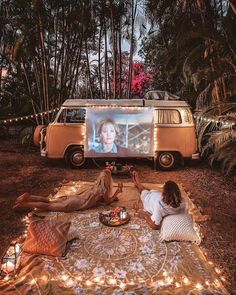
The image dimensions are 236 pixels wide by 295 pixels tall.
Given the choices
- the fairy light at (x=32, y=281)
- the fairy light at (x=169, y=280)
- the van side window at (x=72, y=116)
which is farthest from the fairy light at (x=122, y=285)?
the van side window at (x=72, y=116)

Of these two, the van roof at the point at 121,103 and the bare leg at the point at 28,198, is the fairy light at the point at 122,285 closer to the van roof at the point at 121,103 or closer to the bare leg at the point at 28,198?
the bare leg at the point at 28,198

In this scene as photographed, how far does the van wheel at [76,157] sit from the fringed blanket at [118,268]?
427cm

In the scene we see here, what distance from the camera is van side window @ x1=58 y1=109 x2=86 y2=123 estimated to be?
28.1 feet

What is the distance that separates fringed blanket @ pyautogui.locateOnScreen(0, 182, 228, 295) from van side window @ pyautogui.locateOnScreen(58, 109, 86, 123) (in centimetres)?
448

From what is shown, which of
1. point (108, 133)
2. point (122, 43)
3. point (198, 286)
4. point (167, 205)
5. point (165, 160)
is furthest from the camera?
point (122, 43)

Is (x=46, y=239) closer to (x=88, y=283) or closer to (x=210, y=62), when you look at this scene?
(x=88, y=283)

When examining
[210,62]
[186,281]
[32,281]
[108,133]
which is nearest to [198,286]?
[186,281]

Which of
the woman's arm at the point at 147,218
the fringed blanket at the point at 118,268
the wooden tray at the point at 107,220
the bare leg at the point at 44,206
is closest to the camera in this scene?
the fringed blanket at the point at 118,268

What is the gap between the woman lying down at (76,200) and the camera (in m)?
5.12

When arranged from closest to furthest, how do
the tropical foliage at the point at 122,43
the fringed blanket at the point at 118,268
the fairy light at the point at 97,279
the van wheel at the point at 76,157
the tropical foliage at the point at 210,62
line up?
the fringed blanket at the point at 118,268
the fairy light at the point at 97,279
the tropical foliage at the point at 210,62
the tropical foliage at the point at 122,43
the van wheel at the point at 76,157

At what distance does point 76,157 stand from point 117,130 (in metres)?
1.37

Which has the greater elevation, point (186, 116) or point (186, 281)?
point (186, 116)

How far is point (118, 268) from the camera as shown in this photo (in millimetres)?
3672

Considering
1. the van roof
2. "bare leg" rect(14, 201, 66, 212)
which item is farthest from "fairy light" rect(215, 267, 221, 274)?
the van roof
